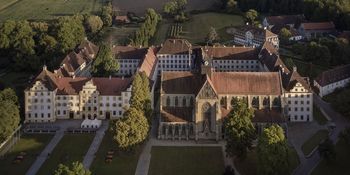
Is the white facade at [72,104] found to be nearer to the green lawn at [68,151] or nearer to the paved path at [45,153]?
the paved path at [45,153]

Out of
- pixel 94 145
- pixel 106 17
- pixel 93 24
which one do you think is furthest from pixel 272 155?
pixel 106 17

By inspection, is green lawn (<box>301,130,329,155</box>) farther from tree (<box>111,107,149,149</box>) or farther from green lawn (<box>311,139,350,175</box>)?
tree (<box>111,107,149,149</box>)

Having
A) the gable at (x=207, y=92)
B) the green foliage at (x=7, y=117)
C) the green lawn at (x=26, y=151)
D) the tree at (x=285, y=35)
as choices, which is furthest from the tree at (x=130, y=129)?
the tree at (x=285, y=35)

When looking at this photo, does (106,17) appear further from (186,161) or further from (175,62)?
(186,161)

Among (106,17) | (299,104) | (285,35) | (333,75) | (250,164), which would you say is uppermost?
(106,17)

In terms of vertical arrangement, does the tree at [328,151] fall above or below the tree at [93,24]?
below
